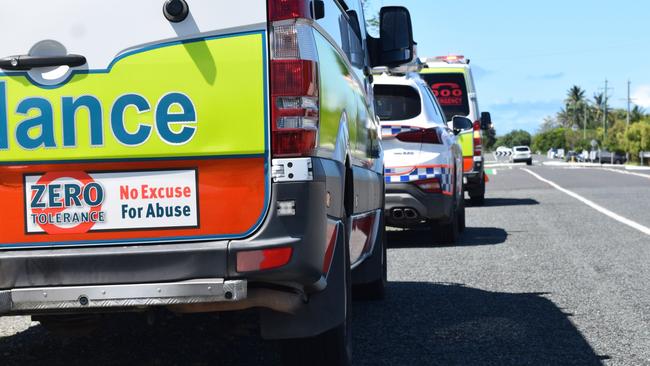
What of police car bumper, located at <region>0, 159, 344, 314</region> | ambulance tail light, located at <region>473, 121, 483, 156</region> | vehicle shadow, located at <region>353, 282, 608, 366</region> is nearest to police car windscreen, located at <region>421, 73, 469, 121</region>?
ambulance tail light, located at <region>473, 121, 483, 156</region>

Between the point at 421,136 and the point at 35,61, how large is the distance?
25.1 ft

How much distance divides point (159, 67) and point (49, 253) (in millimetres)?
778

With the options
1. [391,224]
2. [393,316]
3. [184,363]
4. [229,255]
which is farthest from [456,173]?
[229,255]

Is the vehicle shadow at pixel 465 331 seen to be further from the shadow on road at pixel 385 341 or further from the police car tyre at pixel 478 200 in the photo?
the police car tyre at pixel 478 200

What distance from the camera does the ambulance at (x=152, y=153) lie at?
154 inches

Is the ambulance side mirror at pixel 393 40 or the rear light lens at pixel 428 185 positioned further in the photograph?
the rear light lens at pixel 428 185

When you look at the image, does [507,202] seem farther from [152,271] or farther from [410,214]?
[152,271]

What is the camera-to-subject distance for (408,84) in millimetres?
11227

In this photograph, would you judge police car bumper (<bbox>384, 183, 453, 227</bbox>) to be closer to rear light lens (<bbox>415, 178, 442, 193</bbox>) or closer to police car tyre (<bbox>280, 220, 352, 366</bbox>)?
rear light lens (<bbox>415, 178, 442, 193</bbox>)

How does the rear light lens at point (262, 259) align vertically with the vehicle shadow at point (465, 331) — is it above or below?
above

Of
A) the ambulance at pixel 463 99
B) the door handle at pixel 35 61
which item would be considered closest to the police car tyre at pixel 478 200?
the ambulance at pixel 463 99

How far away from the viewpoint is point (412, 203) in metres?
11.0

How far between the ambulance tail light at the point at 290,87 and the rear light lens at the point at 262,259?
0.35 meters

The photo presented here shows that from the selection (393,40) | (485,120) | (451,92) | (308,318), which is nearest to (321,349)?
(308,318)
